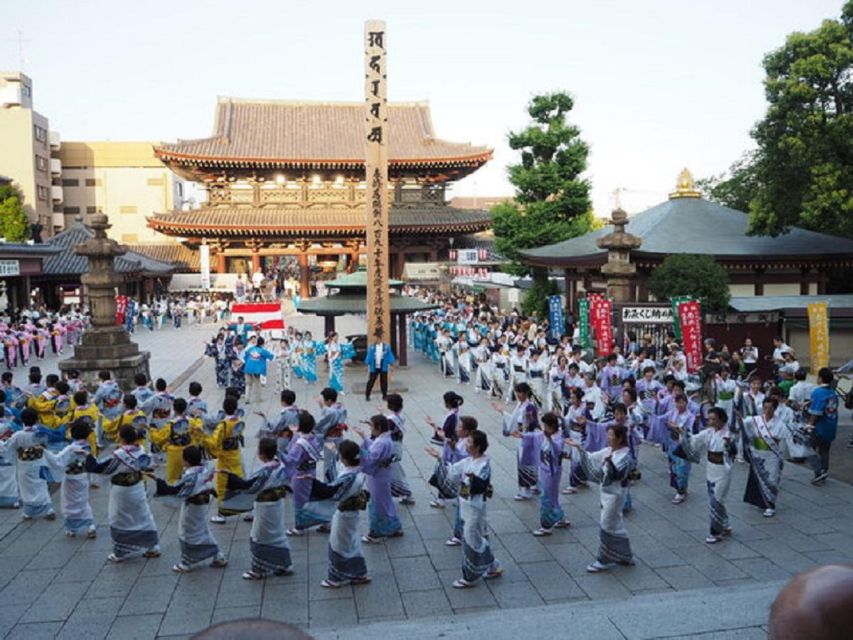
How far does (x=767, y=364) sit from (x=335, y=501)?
12.7 metres

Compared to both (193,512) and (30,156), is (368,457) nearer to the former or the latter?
(193,512)

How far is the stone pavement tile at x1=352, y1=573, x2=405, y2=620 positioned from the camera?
248 inches

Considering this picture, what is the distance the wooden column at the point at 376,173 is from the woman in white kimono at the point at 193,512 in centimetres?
1007

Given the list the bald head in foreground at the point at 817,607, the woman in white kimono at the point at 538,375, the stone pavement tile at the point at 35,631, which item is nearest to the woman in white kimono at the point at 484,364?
the woman in white kimono at the point at 538,375

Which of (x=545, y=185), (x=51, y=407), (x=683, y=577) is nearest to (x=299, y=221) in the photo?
(x=545, y=185)

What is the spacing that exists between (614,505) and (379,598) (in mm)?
2423

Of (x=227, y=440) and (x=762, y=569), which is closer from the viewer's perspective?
(x=762, y=569)

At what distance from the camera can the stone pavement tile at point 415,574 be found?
6828 mm

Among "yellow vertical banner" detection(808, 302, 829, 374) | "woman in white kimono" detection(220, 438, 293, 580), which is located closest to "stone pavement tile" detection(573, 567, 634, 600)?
"woman in white kimono" detection(220, 438, 293, 580)

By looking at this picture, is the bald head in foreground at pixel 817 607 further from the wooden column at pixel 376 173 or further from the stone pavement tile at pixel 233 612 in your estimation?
the wooden column at pixel 376 173

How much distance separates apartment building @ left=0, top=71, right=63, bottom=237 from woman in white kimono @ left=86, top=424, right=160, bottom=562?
4610 cm

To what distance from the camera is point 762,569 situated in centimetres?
710

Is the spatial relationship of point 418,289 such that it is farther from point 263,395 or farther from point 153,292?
point 263,395

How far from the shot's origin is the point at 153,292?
137 feet
